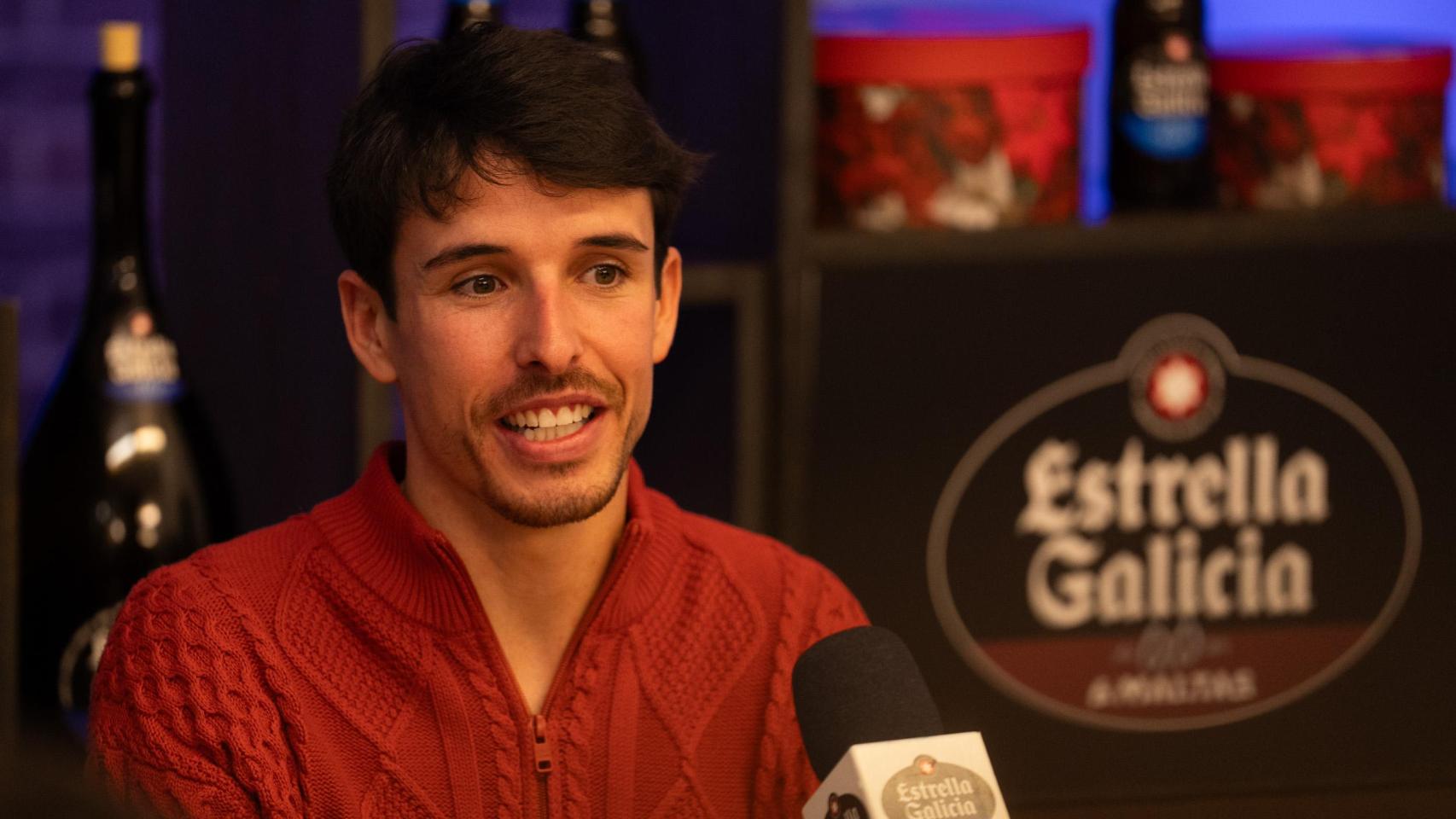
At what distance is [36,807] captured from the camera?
A: 0.36m

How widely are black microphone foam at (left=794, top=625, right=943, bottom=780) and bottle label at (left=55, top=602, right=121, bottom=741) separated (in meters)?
0.91

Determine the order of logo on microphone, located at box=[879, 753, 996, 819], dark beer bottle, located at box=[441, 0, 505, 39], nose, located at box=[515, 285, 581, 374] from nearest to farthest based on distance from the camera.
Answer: logo on microphone, located at box=[879, 753, 996, 819], nose, located at box=[515, 285, 581, 374], dark beer bottle, located at box=[441, 0, 505, 39]

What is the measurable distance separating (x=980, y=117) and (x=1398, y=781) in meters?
0.69

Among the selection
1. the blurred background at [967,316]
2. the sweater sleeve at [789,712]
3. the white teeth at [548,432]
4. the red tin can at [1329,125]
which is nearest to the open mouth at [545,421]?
the white teeth at [548,432]

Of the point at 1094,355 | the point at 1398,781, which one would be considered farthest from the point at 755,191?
the point at 1398,781

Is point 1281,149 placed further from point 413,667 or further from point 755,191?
point 413,667

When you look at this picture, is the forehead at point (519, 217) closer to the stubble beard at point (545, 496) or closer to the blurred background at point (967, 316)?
the stubble beard at point (545, 496)

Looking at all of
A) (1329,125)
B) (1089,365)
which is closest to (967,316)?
(1089,365)

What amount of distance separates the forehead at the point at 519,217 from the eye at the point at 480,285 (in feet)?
0.09

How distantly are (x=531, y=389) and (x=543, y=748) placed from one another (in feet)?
0.72

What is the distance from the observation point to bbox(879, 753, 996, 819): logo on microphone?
0.79m

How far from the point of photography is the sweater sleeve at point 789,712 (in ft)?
4.06

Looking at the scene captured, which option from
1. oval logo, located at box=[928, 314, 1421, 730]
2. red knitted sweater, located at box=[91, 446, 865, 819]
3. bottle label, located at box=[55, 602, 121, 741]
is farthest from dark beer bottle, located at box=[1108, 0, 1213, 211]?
bottle label, located at box=[55, 602, 121, 741]

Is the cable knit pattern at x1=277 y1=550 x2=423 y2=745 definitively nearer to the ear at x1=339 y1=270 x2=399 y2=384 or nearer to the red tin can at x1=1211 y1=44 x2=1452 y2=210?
the ear at x1=339 y1=270 x2=399 y2=384
